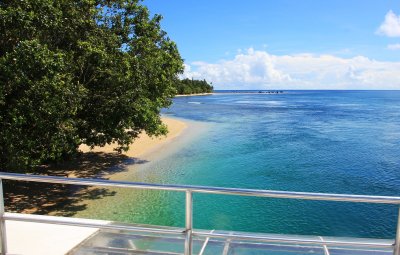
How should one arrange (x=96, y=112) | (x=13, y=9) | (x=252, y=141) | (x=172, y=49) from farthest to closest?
1. (x=252, y=141)
2. (x=172, y=49)
3. (x=96, y=112)
4. (x=13, y=9)

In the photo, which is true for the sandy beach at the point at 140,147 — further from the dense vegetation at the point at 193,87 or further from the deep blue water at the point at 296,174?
the dense vegetation at the point at 193,87

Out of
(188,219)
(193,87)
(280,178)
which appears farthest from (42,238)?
(193,87)

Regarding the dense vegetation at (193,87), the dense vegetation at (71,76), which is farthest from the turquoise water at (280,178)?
the dense vegetation at (193,87)

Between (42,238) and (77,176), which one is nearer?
(42,238)

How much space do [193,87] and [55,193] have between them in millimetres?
143164

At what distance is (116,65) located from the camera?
13.6 metres

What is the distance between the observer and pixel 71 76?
12281mm

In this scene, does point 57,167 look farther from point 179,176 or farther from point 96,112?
point 179,176

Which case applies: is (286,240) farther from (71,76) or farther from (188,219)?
(71,76)

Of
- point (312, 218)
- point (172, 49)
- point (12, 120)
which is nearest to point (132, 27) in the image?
point (172, 49)

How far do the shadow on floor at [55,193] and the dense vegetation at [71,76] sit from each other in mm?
1772

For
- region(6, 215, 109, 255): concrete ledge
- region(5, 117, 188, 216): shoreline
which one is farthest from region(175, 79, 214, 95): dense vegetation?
region(6, 215, 109, 255): concrete ledge

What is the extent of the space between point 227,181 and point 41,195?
8.98m

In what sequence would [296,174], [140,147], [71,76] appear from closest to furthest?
1. [71,76]
2. [296,174]
3. [140,147]
